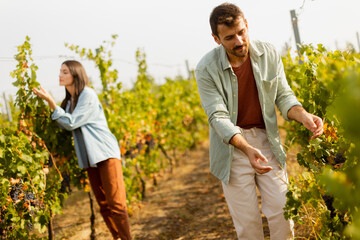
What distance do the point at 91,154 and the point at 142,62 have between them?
12.1ft

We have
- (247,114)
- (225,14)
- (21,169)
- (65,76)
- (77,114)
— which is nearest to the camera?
(225,14)

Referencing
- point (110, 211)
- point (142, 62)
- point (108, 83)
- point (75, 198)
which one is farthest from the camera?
point (142, 62)

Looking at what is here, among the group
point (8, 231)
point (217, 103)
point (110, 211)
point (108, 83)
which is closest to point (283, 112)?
point (217, 103)

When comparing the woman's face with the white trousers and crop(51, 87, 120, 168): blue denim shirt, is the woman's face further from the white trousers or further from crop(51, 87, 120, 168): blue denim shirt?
the white trousers

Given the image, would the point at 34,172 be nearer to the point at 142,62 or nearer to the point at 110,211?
the point at 110,211

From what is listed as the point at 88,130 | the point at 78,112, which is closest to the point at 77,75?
the point at 78,112

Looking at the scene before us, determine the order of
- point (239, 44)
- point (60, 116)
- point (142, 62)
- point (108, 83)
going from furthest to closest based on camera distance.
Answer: point (142, 62) < point (108, 83) < point (60, 116) < point (239, 44)

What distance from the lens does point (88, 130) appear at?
10.2 ft

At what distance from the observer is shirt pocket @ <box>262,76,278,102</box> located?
229 cm

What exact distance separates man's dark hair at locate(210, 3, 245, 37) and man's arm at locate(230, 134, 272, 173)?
2.17 feet

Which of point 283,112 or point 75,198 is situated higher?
point 283,112

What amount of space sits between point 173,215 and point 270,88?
8.79ft

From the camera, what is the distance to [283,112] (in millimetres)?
2293

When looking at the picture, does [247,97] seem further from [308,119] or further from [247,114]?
[308,119]
